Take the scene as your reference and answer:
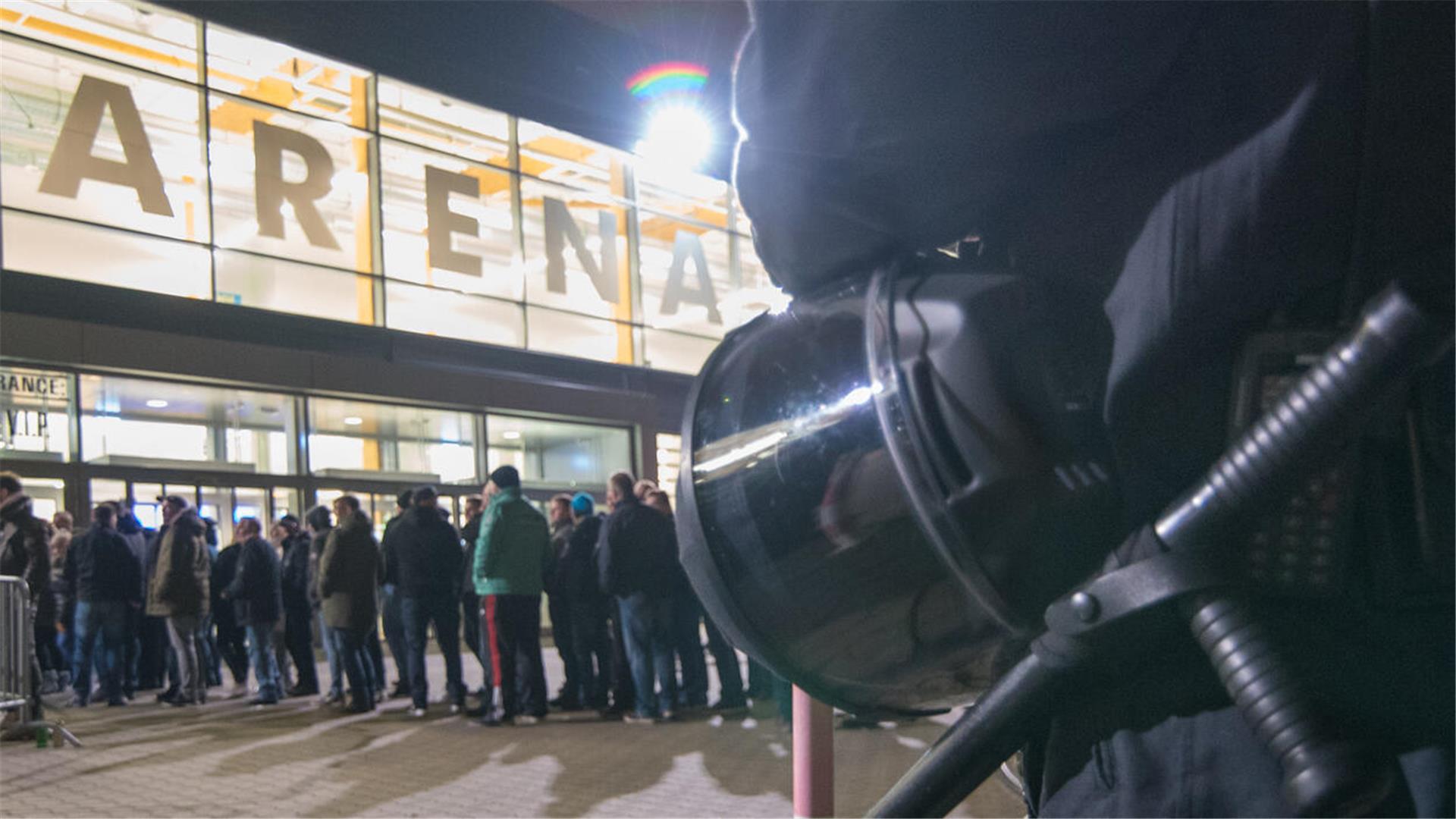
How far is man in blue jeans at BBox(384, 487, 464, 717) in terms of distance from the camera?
10.0 metres

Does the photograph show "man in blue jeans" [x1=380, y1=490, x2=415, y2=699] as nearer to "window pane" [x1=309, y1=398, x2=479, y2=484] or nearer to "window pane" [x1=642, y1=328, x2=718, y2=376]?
"window pane" [x1=309, y1=398, x2=479, y2=484]

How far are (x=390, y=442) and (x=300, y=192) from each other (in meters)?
3.51

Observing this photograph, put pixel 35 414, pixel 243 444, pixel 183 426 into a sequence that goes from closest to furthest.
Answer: pixel 35 414, pixel 183 426, pixel 243 444

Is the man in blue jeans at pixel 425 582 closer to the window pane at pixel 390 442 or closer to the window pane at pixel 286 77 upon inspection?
the window pane at pixel 390 442

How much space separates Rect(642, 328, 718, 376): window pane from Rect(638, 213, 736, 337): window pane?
0.16 metres

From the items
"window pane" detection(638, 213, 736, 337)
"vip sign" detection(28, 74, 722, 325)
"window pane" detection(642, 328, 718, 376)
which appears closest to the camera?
"vip sign" detection(28, 74, 722, 325)

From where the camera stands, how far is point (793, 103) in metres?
1.15

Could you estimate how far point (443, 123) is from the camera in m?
18.6

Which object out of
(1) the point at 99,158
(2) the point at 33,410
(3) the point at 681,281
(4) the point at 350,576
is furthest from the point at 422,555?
(3) the point at 681,281

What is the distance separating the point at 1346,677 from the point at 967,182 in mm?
504

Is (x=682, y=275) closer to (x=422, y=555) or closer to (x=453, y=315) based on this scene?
(x=453, y=315)

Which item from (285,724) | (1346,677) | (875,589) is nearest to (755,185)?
(875,589)

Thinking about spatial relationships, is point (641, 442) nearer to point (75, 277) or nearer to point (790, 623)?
point (75, 277)

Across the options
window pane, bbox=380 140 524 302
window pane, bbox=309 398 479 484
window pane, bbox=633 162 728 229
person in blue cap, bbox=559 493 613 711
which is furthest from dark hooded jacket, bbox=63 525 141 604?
window pane, bbox=633 162 728 229
